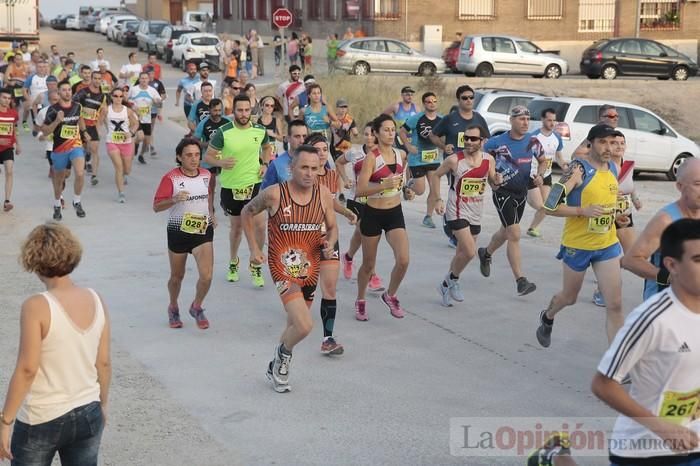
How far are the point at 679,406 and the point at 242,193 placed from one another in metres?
8.03

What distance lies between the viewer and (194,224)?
31.5ft

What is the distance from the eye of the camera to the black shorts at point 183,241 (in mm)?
9586

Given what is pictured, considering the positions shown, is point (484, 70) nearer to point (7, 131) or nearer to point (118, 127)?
point (118, 127)

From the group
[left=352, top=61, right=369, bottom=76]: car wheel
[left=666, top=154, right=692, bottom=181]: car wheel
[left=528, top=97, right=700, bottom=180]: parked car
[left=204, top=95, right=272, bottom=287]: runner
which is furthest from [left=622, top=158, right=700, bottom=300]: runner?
[left=352, top=61, right=369, bottom=76]: car wheel

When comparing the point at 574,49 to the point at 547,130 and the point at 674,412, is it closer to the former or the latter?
the point at 547,130

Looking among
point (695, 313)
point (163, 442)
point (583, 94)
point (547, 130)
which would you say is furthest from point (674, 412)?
point (583, 94)

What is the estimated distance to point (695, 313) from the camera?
4.25 metres

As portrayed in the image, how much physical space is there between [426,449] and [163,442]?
1678 mm

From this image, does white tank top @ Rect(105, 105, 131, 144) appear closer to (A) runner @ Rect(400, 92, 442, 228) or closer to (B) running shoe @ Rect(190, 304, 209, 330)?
(A) runner @ Rect(400, 92, 442, 228)

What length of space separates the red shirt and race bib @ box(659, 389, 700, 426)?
12893 millimetres

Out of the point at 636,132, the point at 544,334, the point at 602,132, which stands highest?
the point at 602,132

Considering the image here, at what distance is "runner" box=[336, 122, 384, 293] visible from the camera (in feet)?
34.6

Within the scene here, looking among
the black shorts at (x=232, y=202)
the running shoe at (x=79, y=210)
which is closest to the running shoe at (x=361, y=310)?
the black shorts at (x=232, y=202)

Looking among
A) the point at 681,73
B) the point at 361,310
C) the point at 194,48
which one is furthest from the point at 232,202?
the point at 194,48
